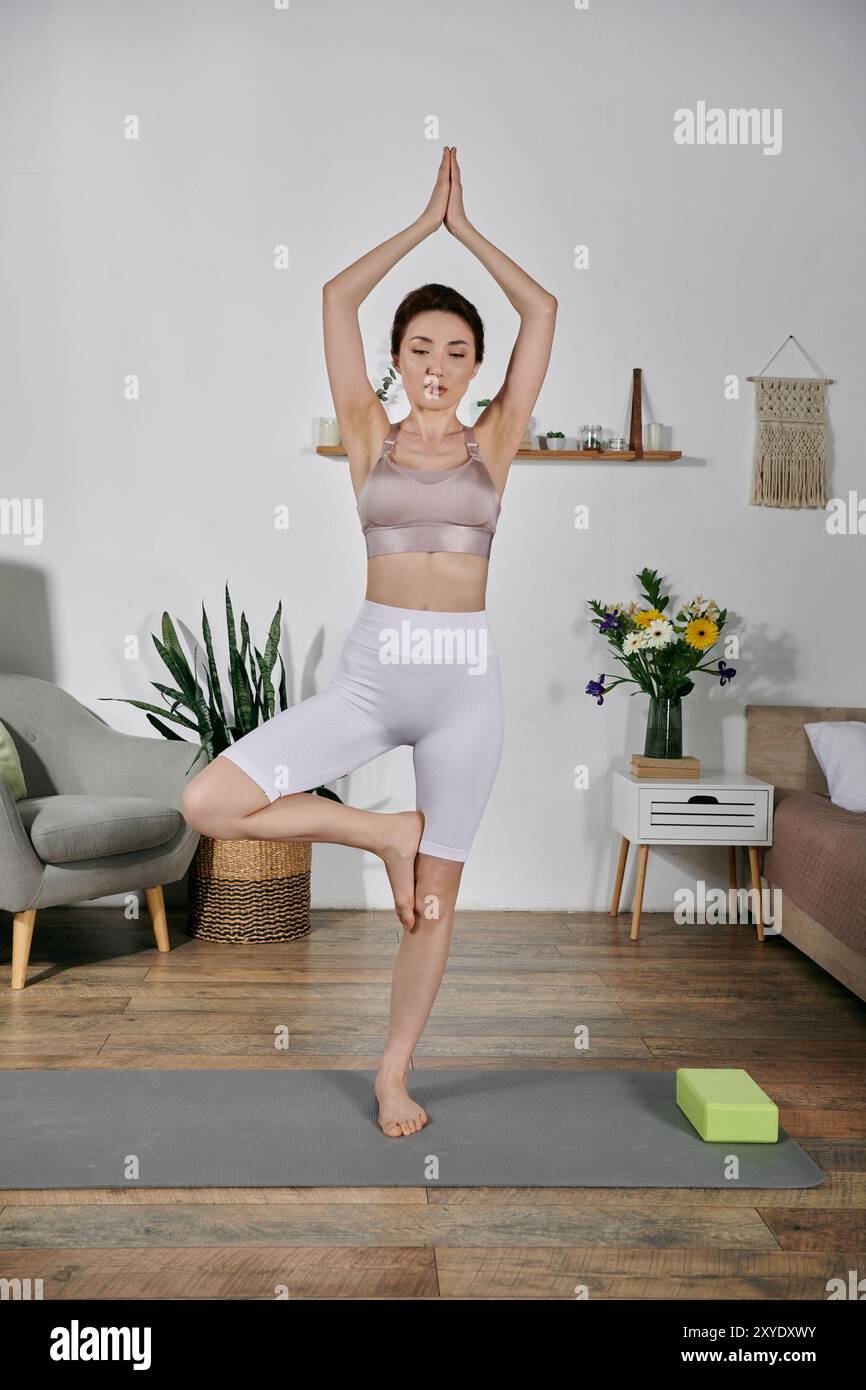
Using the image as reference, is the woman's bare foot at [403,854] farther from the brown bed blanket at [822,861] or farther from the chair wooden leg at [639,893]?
the chair wooden leg at [639,893]

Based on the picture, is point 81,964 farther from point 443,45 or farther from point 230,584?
point 443,45

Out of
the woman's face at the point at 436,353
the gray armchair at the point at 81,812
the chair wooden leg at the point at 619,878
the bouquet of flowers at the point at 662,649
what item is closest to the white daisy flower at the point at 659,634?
the bouquet of flowers at the point at 662,649

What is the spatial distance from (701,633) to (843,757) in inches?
24.1

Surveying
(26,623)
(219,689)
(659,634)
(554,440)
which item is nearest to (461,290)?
(554,440)

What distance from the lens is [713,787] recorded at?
407cm

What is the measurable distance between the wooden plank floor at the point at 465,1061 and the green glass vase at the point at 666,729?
606 millimetres

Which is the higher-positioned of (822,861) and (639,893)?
(822,861)

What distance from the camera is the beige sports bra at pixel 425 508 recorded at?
2395mm

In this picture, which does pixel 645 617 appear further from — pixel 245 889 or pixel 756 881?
pixel 245 889

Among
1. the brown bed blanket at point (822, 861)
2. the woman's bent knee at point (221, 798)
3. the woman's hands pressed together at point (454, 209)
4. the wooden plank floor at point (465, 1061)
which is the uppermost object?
the woman's hands pressed together at point (454, 209)

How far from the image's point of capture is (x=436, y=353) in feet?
8.01

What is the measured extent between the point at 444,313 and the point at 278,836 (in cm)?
104

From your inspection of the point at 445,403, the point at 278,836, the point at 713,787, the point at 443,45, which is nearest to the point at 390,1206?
the point at 278,836

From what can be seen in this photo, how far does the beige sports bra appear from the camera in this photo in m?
2.39
